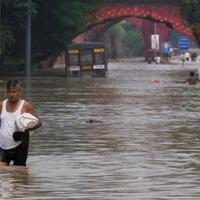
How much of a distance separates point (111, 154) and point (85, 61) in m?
53.6

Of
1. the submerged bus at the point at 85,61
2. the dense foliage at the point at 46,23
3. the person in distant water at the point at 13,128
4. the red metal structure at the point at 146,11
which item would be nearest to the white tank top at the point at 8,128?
the person in distant water at the point at 13,128

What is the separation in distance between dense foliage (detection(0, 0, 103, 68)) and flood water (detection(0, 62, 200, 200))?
32.8 m

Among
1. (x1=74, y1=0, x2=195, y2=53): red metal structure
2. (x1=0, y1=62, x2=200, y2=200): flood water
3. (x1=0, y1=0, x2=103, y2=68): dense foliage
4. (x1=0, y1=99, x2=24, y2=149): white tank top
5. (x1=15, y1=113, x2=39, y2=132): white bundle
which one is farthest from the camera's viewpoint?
(x1=74, y1=0, x2=195, y2=53): red metal structure

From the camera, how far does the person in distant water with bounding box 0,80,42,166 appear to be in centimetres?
1473

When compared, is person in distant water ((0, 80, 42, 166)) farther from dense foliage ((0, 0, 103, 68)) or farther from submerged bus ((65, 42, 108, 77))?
submerged bus ((65, 42, 108, 77))

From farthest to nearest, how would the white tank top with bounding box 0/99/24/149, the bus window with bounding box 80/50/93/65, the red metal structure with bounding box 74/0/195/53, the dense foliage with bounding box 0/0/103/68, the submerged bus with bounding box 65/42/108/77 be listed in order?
the red metal structure with bounding box 74/0/195/53, the bus window with bounding box 80/50/93/65, the submerged bus with bounding box 65/42/108/77, the dense foliage with bounding box 0/0/103/68, the white tank top with bounding box 0/99/24/149

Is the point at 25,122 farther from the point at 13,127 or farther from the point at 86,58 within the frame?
the point at 86,58

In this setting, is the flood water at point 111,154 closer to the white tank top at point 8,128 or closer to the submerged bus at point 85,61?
the white tank top at point 8,128

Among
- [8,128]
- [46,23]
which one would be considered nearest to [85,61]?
[46,23]

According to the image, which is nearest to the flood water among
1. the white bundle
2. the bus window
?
the white bundle

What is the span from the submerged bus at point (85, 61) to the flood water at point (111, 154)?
3557 cm

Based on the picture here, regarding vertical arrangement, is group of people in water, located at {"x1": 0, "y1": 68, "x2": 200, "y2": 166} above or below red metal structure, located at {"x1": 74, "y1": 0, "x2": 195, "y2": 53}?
below

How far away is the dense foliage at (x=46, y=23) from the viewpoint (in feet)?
222

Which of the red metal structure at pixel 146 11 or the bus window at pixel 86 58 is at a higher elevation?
the red metal structure at pixel 146 11
